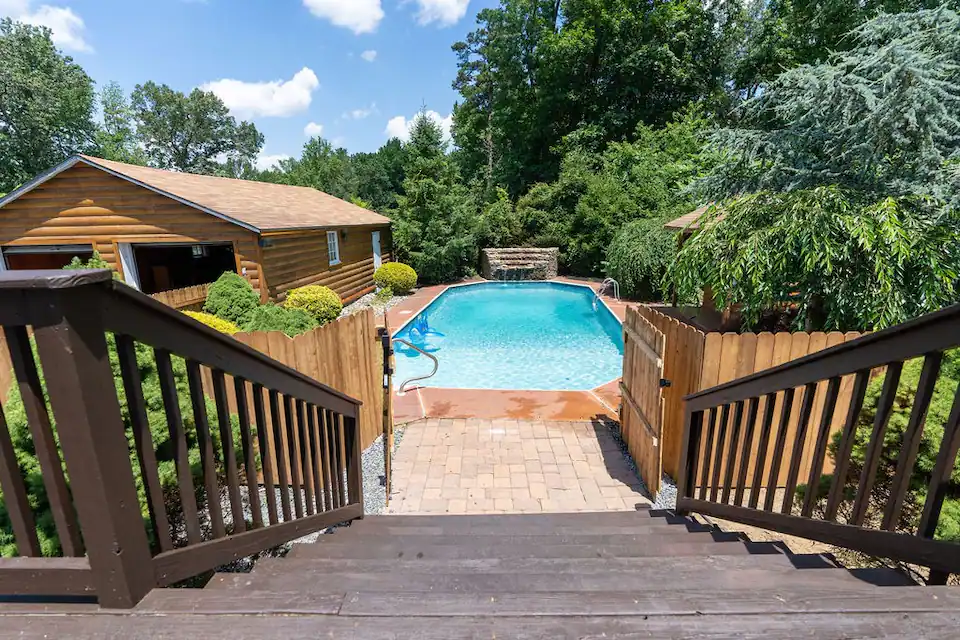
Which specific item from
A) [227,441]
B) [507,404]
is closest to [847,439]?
[227,441]

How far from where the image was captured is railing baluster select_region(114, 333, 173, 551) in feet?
3.64

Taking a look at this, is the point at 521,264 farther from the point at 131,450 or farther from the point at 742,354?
the point at 131,450

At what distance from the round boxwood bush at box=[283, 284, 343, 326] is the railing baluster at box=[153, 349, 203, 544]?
9.57 meters

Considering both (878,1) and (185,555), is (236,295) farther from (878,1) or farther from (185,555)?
(878,1)

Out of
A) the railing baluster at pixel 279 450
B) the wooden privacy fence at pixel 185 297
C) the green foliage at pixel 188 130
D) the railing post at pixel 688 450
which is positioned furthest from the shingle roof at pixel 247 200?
the green foliage at pixel 188 130

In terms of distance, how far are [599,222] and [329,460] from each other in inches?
679

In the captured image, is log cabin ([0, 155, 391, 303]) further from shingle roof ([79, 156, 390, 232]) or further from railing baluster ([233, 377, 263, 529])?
railing baluster ([233, 377, 263, 529])

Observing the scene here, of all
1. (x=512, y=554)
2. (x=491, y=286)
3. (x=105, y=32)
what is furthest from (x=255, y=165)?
(x=512, y=554)

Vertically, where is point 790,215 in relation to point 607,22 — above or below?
below

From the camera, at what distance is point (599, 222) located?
18188mm

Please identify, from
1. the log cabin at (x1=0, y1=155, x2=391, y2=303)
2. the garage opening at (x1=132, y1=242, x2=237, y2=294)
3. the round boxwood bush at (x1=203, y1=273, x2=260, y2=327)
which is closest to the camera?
the round boxwood bush at (x1=203, y1=273, x2=260, y2=327)

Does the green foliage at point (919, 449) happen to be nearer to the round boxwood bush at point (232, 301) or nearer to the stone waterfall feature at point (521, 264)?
the round boxwood bush at point (232, 301)

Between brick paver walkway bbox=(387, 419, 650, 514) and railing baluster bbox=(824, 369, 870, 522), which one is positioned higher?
railing baluster bbox=(824, 369, 870, 522)

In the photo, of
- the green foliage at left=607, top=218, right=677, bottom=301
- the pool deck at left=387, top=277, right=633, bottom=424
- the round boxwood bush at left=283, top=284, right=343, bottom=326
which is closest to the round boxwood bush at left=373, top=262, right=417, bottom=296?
the round boxwood bush at left=283, top=284, right=343, bottom=326
